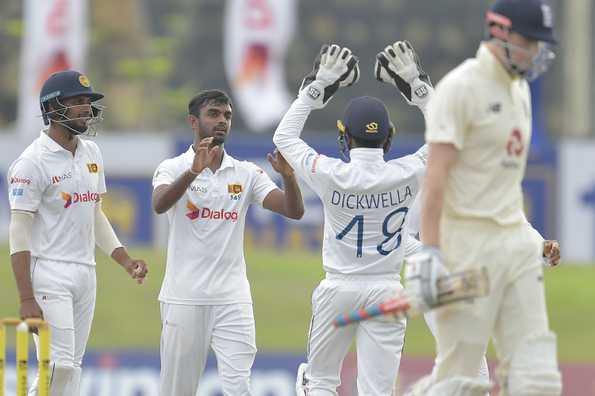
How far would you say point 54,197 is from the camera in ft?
28.6

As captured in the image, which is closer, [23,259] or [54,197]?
[23,259]

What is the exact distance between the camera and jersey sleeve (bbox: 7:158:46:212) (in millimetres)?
8586

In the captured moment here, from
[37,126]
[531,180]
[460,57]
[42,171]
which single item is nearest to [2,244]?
[37,126]

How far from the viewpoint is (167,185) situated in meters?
8.61

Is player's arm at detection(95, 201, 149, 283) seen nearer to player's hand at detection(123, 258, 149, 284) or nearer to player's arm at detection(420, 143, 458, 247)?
player's hand at detection(123, 258, 149, 284)

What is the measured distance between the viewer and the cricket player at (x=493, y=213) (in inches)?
271

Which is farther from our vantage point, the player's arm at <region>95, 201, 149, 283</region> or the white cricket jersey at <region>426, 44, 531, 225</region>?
the player's arm at <region>95, 201, 149, 283</region>

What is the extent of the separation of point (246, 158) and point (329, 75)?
1332 cm

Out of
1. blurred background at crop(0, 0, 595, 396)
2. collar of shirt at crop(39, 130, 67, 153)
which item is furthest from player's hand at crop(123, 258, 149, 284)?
blurred background at crop(0, 0, 595, 396)

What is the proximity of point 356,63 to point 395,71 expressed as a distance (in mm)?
235

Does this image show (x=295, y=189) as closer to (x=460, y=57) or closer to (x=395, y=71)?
(x=395, y=71)

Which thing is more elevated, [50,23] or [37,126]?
[50,23]

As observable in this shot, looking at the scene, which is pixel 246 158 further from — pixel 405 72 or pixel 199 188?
pixel 405 72

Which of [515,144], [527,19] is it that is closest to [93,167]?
[515,144]
